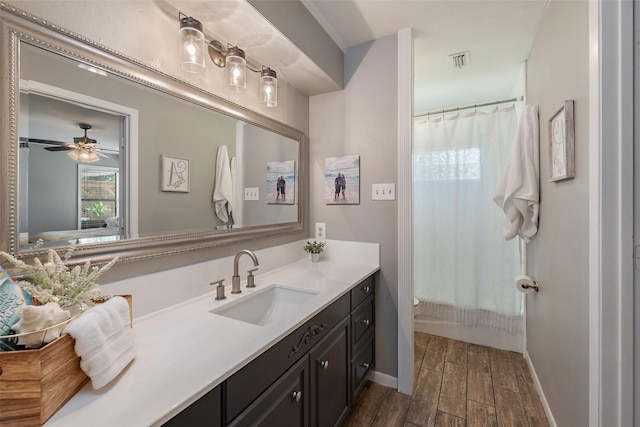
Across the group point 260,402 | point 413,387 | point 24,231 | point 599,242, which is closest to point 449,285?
point 413,387

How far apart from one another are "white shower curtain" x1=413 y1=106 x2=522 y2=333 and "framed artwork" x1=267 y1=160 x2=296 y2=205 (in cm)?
144

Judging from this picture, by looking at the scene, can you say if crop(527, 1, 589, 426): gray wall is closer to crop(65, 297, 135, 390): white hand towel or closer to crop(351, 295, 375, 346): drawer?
crop(351, 295, 375, 346): drawer

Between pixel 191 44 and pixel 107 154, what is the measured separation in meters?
0.57

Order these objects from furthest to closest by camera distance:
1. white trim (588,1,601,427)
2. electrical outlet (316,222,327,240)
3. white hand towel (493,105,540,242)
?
electrical outlet (316,222,327,240), white hand towel (493,105,540,242), white trim (588,1,601,427)

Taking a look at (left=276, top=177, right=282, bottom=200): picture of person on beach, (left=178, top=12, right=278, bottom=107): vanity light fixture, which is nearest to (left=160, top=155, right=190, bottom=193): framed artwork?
(left=178, top=12, right=278, bottom=107): vanity light fixture

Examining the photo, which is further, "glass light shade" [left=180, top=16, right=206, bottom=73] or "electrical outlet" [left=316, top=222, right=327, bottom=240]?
"electrical outlet" [left=316, top=222, right=327, bottom=240]

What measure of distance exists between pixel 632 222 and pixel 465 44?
1.69m

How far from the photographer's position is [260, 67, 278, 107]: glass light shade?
62.2 inches

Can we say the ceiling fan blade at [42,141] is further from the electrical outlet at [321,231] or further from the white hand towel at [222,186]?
the electrical outlet at [321,231]

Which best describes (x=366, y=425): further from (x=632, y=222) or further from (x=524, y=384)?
(x=632, y=222)

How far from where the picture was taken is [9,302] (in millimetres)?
579

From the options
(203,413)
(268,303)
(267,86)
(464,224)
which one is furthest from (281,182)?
(464,224)

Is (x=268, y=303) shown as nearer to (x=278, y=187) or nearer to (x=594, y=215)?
(x=278, y=187)

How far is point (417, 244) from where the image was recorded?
2.79 m
